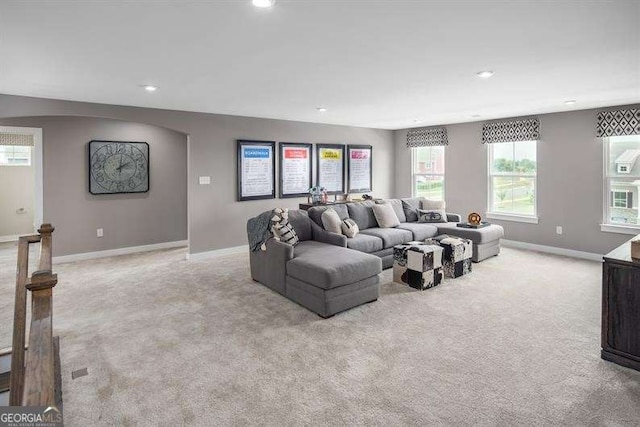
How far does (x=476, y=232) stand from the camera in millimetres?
5473

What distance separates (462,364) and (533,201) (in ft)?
15.8

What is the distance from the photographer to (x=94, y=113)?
4.93 m

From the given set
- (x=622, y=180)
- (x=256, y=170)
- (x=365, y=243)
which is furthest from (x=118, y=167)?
(x=622, y=180)

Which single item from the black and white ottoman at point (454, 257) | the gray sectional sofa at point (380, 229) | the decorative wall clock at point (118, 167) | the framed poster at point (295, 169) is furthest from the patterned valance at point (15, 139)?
the black and white ottoman at point (454, 257)

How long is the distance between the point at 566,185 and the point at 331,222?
3994mm

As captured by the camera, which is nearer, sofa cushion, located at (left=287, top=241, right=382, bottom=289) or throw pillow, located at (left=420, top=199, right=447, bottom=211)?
sofa cushion, located at (left=287, top=241, right=382, bottom=289)

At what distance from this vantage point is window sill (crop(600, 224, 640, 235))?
208 inches

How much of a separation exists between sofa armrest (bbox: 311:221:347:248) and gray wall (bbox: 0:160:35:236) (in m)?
6.36

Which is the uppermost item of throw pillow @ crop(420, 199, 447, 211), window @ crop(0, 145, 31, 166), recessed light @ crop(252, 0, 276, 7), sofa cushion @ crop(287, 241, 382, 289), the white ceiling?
the white ceiling

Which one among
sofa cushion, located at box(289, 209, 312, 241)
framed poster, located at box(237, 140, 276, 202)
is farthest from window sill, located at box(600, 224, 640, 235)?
framed poster, located at box(237, 140, 276, 202)

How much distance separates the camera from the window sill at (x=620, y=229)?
17.3 feet

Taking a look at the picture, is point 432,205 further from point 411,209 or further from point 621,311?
point 621,311

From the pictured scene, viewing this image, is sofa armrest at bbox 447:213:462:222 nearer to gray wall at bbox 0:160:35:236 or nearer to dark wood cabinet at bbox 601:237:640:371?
dark wood cabinet at bbox 601:237:640:371
